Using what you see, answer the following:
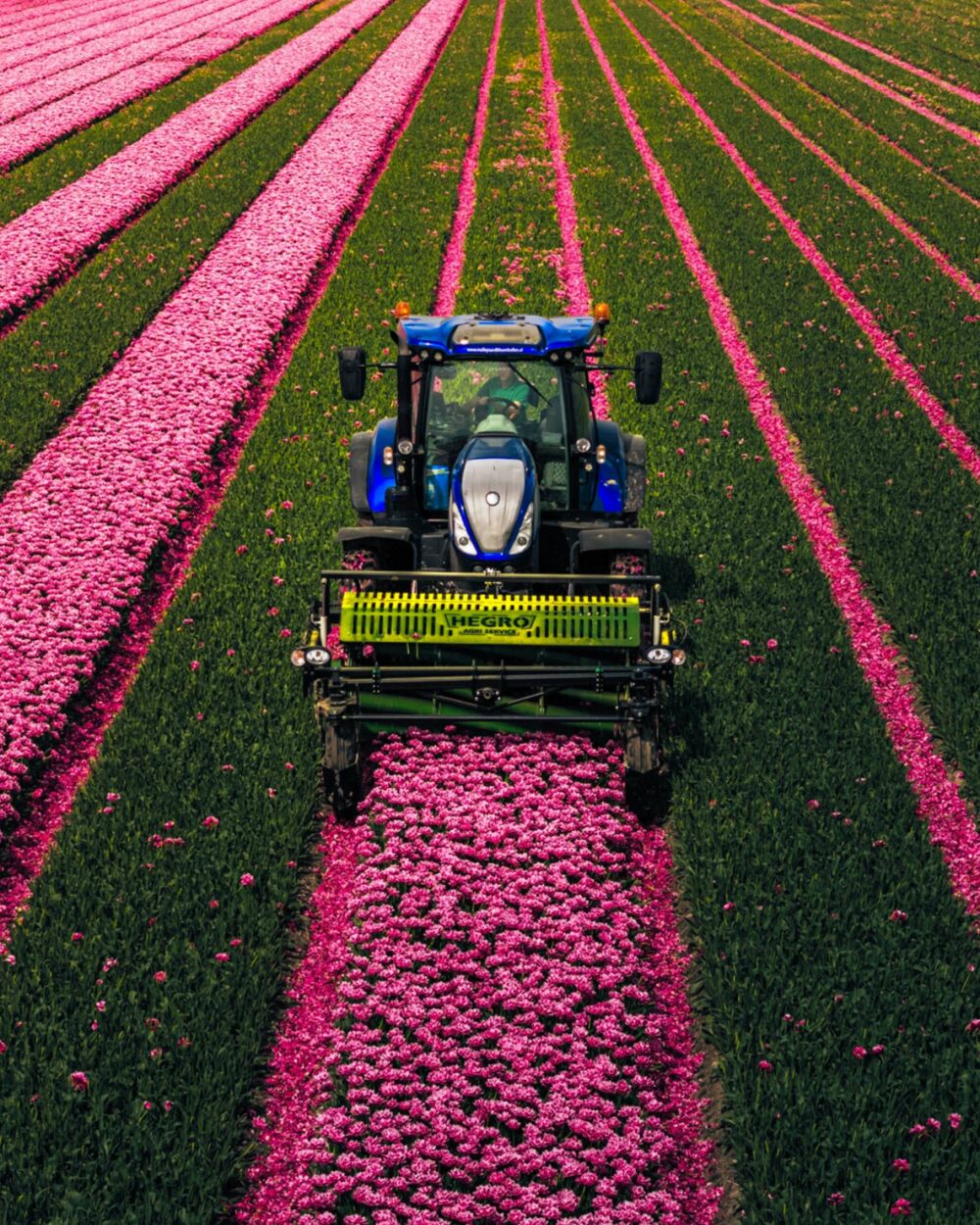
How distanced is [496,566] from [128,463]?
672 centimetres

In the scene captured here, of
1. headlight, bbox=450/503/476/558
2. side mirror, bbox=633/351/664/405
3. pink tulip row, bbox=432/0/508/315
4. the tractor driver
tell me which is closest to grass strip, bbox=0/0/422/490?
pink tulip row, bbox=432/0/508/315

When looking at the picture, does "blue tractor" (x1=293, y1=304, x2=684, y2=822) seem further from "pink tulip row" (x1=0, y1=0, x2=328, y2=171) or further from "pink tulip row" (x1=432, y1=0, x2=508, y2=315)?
"pink tulip row" (x1=0, y1=0, x2=328, y2=171)

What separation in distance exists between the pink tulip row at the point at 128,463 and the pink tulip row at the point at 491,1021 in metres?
3.04

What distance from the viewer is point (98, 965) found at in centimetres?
759

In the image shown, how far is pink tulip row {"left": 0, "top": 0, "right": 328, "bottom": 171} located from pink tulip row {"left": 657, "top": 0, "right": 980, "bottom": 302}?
16207 mm

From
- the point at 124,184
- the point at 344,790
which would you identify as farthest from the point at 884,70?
the point at 344,790

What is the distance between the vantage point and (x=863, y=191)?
28375 millimetres

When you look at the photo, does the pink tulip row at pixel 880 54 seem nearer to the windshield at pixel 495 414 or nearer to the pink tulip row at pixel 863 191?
the pink tulip row at pixel 863 191

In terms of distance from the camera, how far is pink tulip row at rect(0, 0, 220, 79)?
40.1 metres

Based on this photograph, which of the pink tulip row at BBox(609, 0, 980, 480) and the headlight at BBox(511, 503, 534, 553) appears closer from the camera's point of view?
the headlight at BBox(511, 503, 534, 553)

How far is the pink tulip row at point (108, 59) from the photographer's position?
35.7 m

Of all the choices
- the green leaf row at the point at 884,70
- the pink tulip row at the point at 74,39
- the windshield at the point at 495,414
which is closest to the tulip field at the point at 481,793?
the windshield at the point at 495,414

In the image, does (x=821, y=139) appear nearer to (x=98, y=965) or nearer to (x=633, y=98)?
(x=633, y=98)

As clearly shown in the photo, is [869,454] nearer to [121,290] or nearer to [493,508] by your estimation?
[493,508]
